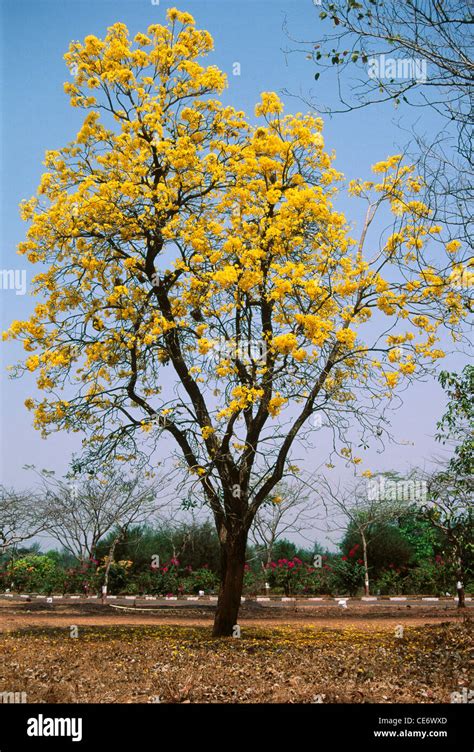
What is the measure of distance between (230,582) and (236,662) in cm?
214

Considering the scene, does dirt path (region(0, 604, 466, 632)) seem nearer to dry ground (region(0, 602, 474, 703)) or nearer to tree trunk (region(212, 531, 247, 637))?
dry ground (region(0, 602, 474, 703))

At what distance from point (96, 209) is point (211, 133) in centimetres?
209

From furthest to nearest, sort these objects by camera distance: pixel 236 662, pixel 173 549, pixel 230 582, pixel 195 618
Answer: pixel 173 549
pixel 195 618
pixel 230 582
pixel 236 662

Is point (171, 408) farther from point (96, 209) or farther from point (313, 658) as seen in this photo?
point (313, 658)

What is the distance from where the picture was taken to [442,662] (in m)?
8.00

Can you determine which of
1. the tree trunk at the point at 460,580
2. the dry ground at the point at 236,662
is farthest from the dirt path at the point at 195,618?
the tree trunk at the point at 460,580

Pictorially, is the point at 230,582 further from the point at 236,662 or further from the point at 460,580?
the point at 460,580

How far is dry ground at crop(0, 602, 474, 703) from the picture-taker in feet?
22.7

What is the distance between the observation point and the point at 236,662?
8.57m

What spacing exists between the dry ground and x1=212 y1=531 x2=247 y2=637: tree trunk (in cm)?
28

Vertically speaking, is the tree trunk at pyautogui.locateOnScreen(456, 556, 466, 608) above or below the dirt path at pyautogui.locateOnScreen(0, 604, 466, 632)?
above

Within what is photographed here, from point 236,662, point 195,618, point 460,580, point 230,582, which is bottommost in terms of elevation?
point 195,618


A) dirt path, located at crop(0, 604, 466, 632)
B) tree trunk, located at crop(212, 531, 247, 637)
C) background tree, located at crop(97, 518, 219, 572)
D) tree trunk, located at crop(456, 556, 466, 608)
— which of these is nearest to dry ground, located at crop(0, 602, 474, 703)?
dirt path, located at crop(0, 604, 466, 632)

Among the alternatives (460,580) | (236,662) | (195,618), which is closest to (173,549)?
(195,618)
